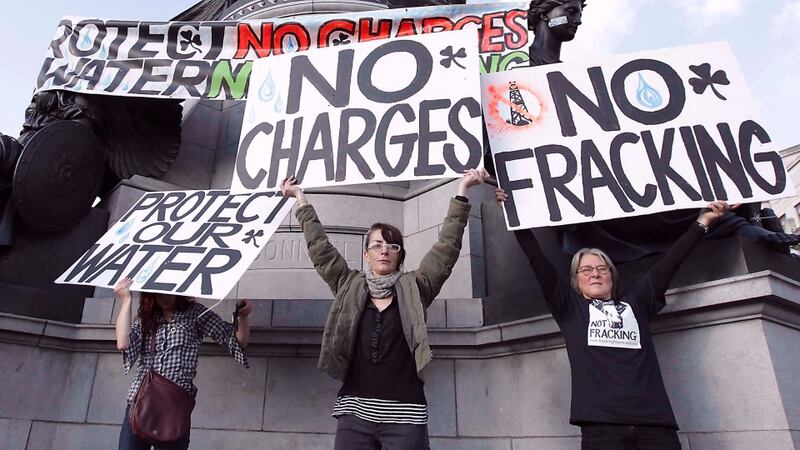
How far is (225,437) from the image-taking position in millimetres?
4715

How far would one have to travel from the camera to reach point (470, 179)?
3.56 metres

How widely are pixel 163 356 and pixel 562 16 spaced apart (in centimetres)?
485

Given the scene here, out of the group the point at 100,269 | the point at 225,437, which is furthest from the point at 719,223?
the point at 100,269

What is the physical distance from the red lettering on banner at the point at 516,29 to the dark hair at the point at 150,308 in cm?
581

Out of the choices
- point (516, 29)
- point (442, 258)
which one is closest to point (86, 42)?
point (516, 29)

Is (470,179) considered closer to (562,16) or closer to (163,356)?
(163,356)

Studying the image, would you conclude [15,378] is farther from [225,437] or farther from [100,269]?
[225,437]

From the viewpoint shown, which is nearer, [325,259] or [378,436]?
[378,436]

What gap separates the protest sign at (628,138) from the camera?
3.75 meters

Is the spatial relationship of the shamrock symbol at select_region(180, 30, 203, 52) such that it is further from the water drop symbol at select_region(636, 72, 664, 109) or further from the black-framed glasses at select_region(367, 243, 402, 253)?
the water drop symbol at select_region(636, 72, 664, 109)

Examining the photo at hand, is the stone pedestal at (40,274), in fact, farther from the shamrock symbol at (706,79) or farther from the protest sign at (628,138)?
the shamrock symbol at (706,79)

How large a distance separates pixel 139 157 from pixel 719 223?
22.5ft

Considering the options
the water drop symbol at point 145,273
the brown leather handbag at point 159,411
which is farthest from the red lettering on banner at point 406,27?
the brown leather handbag at point 159,411

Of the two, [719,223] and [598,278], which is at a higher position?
[719,223]
